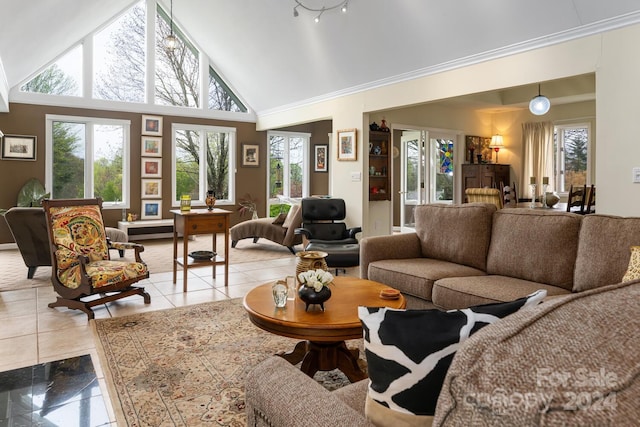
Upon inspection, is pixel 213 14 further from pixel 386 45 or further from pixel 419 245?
pixel 419 245

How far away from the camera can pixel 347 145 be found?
6.68m

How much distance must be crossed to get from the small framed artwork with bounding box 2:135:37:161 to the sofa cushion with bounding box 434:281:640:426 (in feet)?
27.7

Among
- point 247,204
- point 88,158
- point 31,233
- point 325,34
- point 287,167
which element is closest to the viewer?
point 31,233

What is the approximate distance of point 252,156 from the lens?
9445 mm

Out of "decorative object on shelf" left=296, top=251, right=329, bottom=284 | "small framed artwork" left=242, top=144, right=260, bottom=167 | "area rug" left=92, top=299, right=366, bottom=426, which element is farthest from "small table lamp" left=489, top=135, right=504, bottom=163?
"decorative object on shelf" left=296, top=251, right=329, bottom=284

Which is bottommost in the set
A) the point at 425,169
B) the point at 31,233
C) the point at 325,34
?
the point at 31,233

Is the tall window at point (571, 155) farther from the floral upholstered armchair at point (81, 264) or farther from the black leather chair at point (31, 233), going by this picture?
the black leather chair at point (31, 233)

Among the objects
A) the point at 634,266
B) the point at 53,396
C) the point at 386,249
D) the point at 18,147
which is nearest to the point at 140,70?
the point at 18,147

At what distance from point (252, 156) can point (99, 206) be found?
17.8 feet

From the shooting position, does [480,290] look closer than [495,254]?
Yes

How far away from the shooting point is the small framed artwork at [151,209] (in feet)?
27.2

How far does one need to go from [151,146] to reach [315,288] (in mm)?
7010

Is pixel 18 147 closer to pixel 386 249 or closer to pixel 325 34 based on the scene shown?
pixel 325 34

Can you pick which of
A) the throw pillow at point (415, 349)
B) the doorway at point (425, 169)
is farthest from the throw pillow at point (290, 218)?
the throw pillow at point (415, 349)
